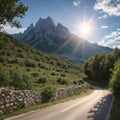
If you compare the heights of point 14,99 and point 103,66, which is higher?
point 103,66

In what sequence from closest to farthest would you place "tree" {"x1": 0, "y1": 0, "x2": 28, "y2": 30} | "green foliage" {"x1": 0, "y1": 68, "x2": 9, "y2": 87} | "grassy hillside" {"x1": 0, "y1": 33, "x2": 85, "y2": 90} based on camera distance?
"tree" {"x1": 0, "y1": 0, "x2": 28, "y2": 30}
"green foliage" {"x1": 0, "y1": 68, "x2": 9, "y2": 87}
"grassy hillside" {"x1": 0, "y1": 33, "x2": 85, "y2": 90}

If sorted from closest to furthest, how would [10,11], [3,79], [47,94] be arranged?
1. [10,11]
2. [47,94]
3. [3,79]

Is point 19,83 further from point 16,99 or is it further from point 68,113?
point 68,113

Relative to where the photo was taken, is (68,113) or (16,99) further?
(16,99)

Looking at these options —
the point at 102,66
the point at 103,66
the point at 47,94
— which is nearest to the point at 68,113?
the point at 47,94

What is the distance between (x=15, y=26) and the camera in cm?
1894

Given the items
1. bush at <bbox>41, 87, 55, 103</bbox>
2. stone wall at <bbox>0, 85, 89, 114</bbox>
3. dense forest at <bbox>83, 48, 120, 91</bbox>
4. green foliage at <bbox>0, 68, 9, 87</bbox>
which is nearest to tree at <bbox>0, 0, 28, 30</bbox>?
stone wall at <bbox>0, 85, 89, 114</bbox>

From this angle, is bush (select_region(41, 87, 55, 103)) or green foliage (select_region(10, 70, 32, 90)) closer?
bush (select_region(41, 87, 55, 103))

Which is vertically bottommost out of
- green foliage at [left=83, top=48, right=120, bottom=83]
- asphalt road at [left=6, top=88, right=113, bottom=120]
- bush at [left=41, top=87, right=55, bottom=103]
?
asphalt road at [left=6, top=88, right=113, bottom=120]

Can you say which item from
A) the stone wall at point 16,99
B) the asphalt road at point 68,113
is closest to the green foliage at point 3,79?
the stone wall at point 16,99

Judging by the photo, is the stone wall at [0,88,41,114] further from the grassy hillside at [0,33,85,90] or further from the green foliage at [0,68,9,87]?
the grassy hillside at [0,33,85,90]

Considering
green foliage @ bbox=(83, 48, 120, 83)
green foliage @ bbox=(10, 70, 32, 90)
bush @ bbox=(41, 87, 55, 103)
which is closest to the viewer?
bush @ bbox=(41, 87, 55, 103)

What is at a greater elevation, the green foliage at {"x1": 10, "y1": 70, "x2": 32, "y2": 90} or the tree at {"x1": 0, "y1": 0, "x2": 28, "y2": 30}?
the tree at {"x1": 0, "y1": 0, "x2": 28, "y2": 30}

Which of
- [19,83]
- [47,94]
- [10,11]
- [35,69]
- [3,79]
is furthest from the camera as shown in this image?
[35,69]
